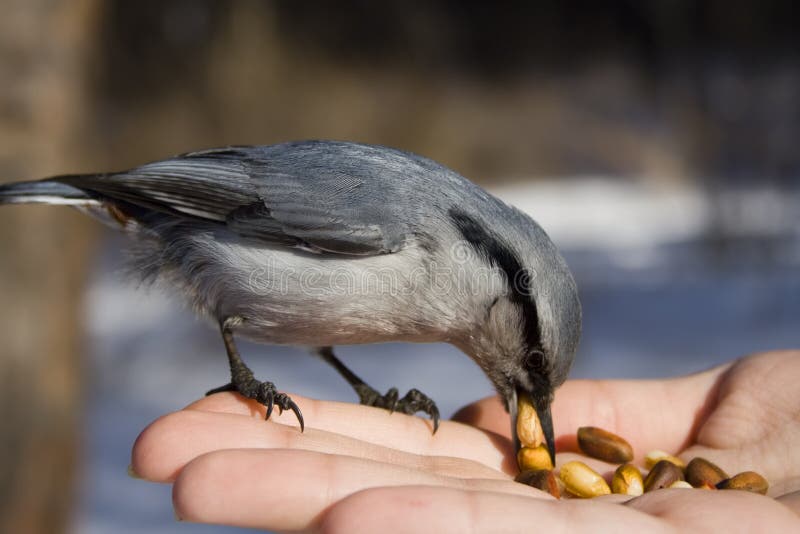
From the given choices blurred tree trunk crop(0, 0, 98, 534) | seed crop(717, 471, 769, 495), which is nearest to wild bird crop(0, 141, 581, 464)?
seed crop(717, 471, 769, 495)

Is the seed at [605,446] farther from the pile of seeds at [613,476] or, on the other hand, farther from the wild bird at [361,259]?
the wild bird at [361,259]

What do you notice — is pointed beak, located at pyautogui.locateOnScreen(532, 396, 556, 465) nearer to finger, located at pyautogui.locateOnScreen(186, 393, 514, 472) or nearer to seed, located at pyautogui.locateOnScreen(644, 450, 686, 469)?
finger, located at pyautogui.locateOnScreen(186, 393, 514, 472)

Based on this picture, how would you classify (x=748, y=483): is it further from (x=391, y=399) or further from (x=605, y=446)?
(x=391, y=399)

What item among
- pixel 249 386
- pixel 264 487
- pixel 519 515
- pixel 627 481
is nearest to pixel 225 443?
pixel 264 487

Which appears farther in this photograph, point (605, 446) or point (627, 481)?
point (605, 446)

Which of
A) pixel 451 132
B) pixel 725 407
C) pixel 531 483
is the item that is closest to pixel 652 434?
pixel 725 407

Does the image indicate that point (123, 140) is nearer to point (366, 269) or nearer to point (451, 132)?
point (451, 132)
